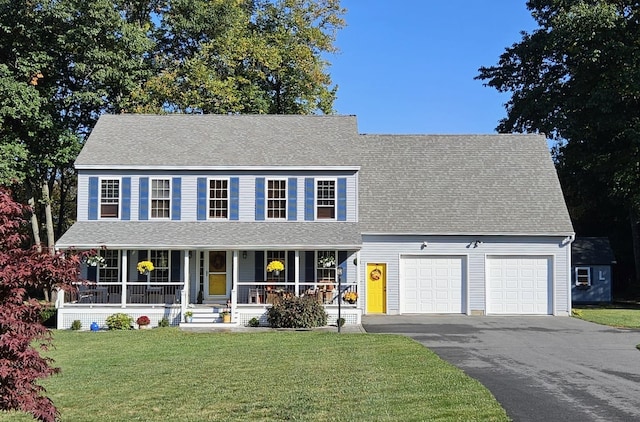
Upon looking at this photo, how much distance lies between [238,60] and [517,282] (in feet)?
62.1

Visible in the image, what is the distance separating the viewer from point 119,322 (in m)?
22.9

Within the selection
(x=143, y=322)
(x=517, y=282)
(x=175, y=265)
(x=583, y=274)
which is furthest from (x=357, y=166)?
(x=583, y=274)

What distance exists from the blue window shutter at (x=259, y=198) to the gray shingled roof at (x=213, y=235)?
1.16ft

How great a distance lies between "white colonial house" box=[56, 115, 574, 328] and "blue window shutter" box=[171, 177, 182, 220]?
0.13 feet

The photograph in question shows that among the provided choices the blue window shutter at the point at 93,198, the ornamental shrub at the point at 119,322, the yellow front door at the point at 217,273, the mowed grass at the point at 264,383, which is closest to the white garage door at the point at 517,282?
the mowed grass at the point at 264,383

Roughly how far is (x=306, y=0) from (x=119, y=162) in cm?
1858

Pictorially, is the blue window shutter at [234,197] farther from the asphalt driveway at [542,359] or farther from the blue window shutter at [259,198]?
the asphalt driveway at [542,359]

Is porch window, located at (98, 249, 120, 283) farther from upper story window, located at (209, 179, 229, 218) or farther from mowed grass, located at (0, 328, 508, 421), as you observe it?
mowed grass, located at (0, 328, 508, 421)

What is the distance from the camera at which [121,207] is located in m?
25.7

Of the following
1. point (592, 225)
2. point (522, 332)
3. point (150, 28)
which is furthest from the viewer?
point (592, 225)

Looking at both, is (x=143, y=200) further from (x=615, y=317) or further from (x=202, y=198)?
(x=615, y=317)

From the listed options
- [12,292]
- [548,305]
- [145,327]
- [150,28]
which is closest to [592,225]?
[548,305]

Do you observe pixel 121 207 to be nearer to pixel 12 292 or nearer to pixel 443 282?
pixel 443 282

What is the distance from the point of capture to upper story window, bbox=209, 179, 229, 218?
85.1ft
